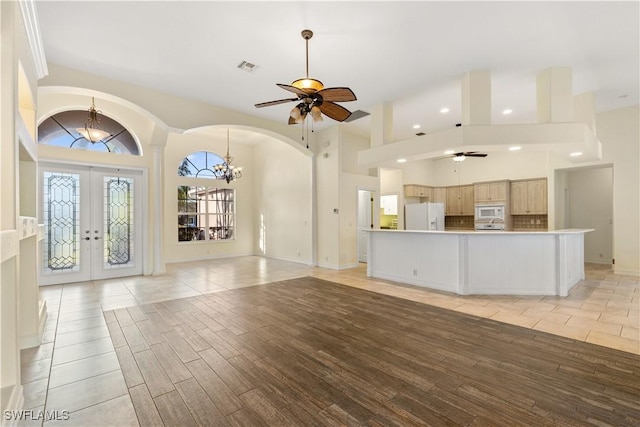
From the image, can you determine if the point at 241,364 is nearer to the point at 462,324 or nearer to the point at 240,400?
the point at 240,400

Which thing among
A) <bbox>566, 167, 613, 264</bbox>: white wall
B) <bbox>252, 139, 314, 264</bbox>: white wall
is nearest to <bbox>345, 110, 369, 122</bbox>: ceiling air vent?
<bbox>252, 139, 314, 264</bbox>: white wall

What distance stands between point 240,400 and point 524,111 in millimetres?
7557

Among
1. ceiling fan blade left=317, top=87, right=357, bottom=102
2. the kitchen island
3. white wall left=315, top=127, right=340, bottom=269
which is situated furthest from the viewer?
white wall left=315, top=127, right=340, bottom=269

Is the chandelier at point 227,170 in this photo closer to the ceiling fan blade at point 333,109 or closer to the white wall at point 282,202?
the white wall at point 282,202

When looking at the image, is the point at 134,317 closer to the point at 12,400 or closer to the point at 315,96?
the point at 12,400

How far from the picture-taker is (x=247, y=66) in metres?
4.42

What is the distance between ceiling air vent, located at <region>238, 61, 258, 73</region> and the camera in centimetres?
434

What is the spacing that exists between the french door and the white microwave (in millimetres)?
9314

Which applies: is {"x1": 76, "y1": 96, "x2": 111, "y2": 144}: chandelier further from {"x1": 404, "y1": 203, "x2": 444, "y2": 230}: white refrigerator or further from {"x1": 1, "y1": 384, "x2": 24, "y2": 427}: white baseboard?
{"x1": 404, "y1": 203, "x2": 444, "y2": 230}: white refrigerator

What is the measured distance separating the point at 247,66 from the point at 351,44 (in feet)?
5.38

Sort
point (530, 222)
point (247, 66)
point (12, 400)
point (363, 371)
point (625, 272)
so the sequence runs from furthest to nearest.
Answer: point (530, 222) → point (625, 272) → point (247, 66) → point (363, 371) → point (12, 400)

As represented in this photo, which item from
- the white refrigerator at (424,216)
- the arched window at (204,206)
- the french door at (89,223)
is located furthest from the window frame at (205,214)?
the white refrigerator at (424,216)

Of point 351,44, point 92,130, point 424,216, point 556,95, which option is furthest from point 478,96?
point 92,130

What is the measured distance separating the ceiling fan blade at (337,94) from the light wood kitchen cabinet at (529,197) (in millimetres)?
7257
